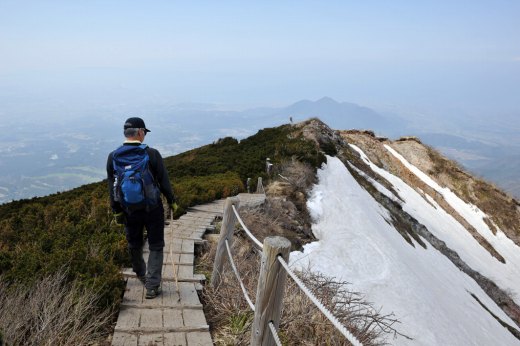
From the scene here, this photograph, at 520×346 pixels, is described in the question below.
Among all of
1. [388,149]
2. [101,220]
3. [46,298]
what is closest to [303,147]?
[101,220]

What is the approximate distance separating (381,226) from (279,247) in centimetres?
1250

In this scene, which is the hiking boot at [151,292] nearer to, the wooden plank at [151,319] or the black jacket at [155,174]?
the wooden plank at [151,319]

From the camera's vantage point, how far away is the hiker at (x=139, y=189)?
468 centimetres

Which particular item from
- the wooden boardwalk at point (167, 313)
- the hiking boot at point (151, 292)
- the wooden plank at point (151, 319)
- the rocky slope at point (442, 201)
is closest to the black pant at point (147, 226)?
the hiking boot at point (151, 292)

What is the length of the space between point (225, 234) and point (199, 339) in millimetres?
1571

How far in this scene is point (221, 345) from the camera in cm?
430

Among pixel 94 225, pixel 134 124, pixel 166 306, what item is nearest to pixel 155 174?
pixel 134 124

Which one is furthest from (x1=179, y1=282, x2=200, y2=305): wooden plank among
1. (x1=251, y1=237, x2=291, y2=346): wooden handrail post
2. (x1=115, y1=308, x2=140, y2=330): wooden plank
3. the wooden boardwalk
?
(x1=251, y1=237, x2=291, y2=346): wooden handrail post

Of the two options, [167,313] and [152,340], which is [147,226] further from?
[152,340]

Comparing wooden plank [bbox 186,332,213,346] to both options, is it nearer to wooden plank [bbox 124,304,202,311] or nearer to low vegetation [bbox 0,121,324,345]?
wooden plank [bbox 124,304,202,311]

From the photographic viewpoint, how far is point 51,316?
3801mm

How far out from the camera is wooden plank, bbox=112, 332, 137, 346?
160 inches

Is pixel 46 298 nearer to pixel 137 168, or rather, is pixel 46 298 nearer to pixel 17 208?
pixel 137 168

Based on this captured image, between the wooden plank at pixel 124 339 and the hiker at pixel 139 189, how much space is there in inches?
35.4
